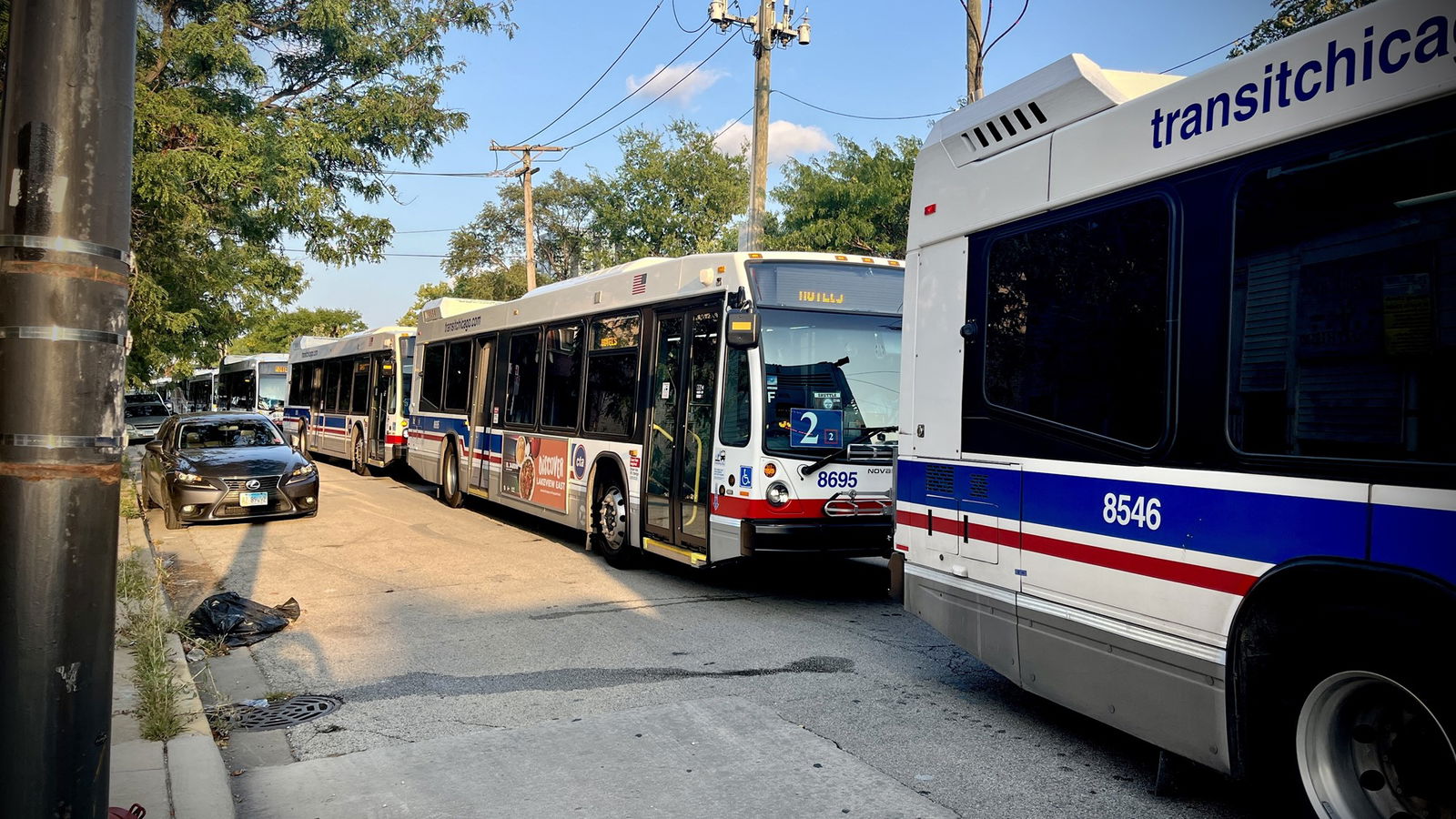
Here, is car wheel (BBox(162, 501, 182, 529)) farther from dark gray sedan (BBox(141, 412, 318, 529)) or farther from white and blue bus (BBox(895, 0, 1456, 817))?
white and blue bus (BBox(895, 0, 1456, 817))

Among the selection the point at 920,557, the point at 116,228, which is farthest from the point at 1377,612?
the point at 116,228

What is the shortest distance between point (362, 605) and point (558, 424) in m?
4.04

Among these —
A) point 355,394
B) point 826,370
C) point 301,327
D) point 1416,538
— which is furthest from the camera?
point 301,327

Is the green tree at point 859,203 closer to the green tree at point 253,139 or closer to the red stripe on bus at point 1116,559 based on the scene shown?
the green tree at point 253,139

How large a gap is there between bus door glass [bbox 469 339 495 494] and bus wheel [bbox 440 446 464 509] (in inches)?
38.9

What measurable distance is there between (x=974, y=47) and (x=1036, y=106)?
32.3 feet

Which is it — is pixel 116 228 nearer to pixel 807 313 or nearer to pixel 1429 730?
pixel 1429 730

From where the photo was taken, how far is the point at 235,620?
7.91 m

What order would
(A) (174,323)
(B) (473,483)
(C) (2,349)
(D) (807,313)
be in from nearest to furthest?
1. (C) (2,349)
2. (D) (807,313)
3. (B) (473,483)
4. (A) (174,323)

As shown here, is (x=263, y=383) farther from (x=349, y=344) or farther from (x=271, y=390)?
(x=349, y=344)

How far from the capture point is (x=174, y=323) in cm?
1670

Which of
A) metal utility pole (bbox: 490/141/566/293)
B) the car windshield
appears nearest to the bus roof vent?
the car windshield

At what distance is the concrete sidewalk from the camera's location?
14.1 feet

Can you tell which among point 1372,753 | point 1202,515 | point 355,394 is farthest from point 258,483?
point 1372,753
